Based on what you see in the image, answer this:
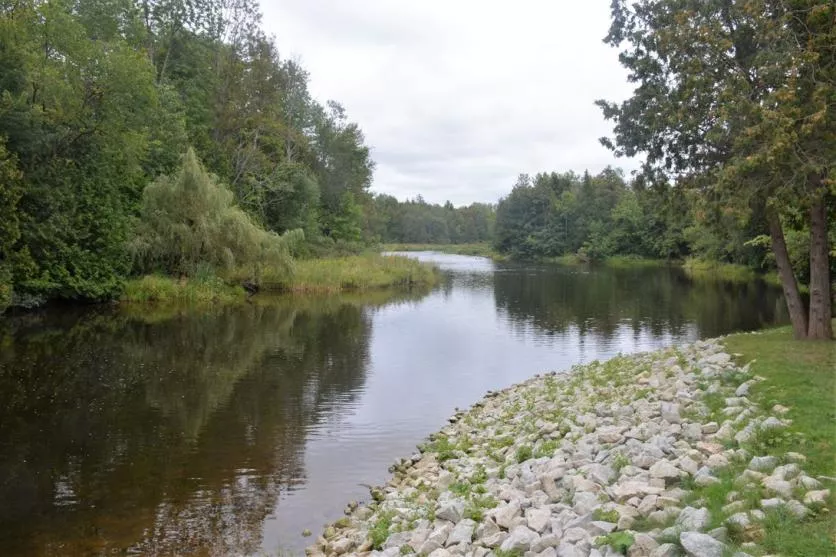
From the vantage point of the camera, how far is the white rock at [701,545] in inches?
191

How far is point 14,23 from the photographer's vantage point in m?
27.0

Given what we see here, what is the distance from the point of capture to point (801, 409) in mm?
8023

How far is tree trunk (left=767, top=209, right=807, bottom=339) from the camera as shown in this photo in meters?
14.7

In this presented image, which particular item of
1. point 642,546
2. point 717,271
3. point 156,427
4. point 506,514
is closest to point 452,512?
point 506,514

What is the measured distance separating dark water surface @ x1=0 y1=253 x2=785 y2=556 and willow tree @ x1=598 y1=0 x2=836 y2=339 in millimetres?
7946

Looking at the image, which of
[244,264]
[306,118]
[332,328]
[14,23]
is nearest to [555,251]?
[306,118]

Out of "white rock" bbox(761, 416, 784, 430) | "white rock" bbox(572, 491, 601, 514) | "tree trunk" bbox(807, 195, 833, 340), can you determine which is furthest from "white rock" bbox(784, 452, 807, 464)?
"tree trunk" bbox(807, 195, 833, 340)

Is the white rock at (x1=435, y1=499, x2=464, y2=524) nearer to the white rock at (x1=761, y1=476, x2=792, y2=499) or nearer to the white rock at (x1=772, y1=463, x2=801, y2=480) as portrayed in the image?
the white rock at (x1=761, y1=476, x2=792, y2=499)

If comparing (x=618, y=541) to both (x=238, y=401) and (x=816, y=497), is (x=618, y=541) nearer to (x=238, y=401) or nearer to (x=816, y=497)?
(x=816, y=497)

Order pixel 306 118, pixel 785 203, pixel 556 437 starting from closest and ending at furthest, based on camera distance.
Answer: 1. pixel 556 437
2. pixel 785 203
3. pixel 306 118

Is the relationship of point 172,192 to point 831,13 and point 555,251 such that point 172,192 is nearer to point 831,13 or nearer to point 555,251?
point 831,13

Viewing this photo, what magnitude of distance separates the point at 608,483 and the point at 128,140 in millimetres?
33072

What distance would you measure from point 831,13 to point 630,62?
5.63 metres

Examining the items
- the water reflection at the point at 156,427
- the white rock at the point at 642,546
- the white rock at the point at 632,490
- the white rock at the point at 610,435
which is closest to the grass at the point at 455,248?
the water reflection at the point at 156,427
